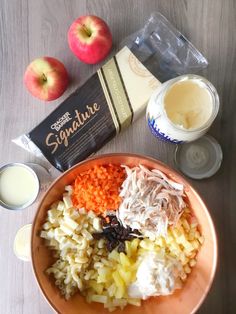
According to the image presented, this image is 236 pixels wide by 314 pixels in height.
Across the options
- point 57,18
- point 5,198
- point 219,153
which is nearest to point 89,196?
point 5,198

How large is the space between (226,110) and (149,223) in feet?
1.02

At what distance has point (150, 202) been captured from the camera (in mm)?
933

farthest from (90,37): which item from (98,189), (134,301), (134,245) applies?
(134,301)

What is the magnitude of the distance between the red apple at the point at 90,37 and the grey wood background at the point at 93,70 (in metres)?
0.04

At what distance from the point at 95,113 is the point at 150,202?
0.74 ft

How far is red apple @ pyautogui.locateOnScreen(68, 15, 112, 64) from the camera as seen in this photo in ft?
3.18

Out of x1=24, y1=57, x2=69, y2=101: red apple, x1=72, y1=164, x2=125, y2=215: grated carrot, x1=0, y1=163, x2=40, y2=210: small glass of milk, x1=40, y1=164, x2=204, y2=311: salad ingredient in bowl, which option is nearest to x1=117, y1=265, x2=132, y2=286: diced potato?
x1=40, y1=164, x2=204, y2=311: salad ingredient in bowl

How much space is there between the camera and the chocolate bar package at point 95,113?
0.97 metres

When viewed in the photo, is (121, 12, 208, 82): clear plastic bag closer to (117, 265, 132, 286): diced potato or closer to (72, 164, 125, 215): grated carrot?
(72, 164, 125, 215): grated carrot

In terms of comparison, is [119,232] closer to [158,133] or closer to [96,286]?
[96,286]

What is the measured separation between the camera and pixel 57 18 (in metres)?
1.04

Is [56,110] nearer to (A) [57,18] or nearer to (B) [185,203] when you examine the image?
(A) [57,18]

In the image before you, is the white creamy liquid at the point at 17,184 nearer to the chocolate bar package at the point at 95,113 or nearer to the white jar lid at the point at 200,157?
the chocolate bar package at the point at 95,113

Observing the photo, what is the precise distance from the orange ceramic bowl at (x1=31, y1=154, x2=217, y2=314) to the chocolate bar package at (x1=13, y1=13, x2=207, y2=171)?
3.0 inches
